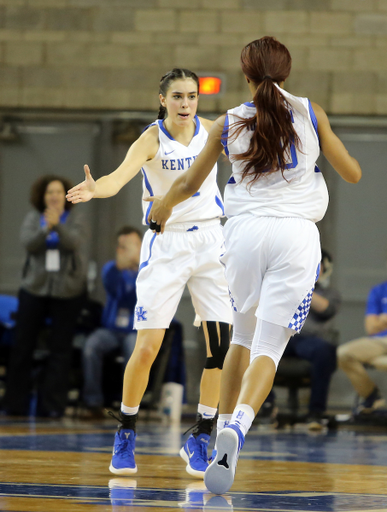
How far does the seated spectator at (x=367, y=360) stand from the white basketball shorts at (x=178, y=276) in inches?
135

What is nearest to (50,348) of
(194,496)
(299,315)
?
(194,496)

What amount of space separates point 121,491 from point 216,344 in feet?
3.04

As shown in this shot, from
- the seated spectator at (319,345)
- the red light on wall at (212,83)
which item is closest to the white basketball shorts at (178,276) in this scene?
the seated spectator at (319,345)

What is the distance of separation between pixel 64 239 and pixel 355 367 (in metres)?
2.56

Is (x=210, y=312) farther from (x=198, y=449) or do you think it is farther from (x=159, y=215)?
(x=159, y=215)

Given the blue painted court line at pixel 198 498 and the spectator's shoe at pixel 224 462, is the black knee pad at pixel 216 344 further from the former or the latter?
the spectator's shoe at pixel 224 462

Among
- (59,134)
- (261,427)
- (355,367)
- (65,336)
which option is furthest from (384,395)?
(59,134)

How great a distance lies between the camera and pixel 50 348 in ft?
21.7

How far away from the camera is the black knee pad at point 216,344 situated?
3424mm

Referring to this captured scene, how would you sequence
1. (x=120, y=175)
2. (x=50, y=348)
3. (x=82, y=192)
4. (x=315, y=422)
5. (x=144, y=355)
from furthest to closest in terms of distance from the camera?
(x=50, y=348) < (x=315, y=422) < (x=144, y=355) < (x=120, y=175) < (x=82, y=192)

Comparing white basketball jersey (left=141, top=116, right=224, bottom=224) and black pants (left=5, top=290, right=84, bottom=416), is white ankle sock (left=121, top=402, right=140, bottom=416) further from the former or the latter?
black pants (left=5, top=290, right=84, bottom=416)

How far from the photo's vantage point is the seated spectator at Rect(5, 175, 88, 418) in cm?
658

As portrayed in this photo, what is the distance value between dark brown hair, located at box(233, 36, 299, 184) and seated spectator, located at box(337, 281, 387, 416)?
14.1 feet

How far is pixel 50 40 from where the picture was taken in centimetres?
835
